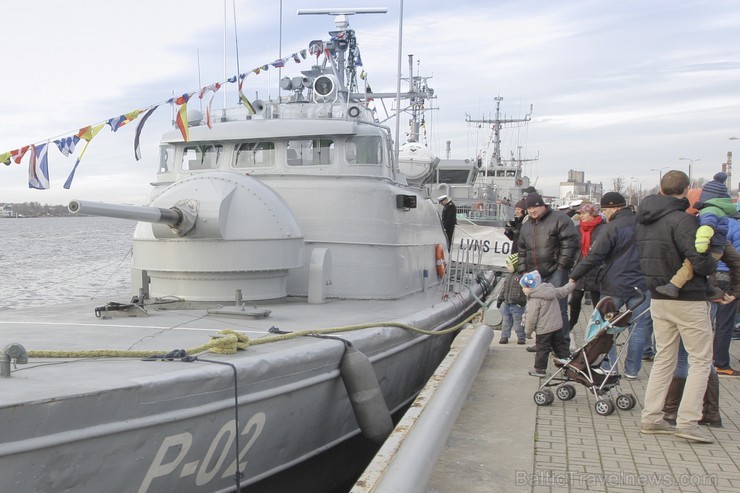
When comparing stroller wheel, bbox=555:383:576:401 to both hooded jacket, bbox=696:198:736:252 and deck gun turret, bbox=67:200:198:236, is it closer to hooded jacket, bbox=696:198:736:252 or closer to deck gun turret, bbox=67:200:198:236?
hooded jacket, bbox=696:198:736:252

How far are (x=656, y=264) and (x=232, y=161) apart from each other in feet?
18.1

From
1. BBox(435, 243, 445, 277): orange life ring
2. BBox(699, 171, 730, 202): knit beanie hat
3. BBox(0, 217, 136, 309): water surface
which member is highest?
BBox(699, 171, 730, 202): knit beanie hat

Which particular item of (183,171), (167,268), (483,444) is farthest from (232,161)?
(483,444)

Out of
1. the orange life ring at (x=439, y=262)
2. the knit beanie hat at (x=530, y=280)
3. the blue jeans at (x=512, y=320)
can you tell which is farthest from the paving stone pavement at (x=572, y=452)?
the orange life ring at (x=439, y=262)

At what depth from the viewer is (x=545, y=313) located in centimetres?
651

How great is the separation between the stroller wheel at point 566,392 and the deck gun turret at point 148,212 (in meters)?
3.76

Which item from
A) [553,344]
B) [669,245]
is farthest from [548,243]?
[669,245]

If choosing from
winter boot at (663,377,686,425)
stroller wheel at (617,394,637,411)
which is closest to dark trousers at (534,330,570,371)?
stroller wheel at (617,394,637,411)

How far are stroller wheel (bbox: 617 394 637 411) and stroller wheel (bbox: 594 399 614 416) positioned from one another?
18 cm

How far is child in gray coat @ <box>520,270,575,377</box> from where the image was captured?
6.42 meters

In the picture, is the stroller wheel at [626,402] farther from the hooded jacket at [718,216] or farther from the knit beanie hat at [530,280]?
the hooded jacket at [718,216]

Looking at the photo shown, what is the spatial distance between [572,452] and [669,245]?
5.13 feet

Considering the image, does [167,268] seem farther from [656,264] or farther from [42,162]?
[656,264]

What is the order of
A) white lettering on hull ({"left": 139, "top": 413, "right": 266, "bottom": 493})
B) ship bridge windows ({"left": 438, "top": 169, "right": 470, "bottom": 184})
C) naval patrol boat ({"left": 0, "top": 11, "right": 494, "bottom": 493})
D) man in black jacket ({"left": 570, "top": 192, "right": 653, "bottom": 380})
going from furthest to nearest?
ship bridge windows ({"left": 438, "top": 169, "right": 470, "bottom": 184}), man in black jacket ({"left": 570, "top": 192, "right": 653, "bottom": 380}), white lettering on hull ({"left": 139, "top": 413, "right": 266, "bottom": 493}), naval patrol boat ({"left": 0, "top": 11, "right": 494, "bottom": 493})
